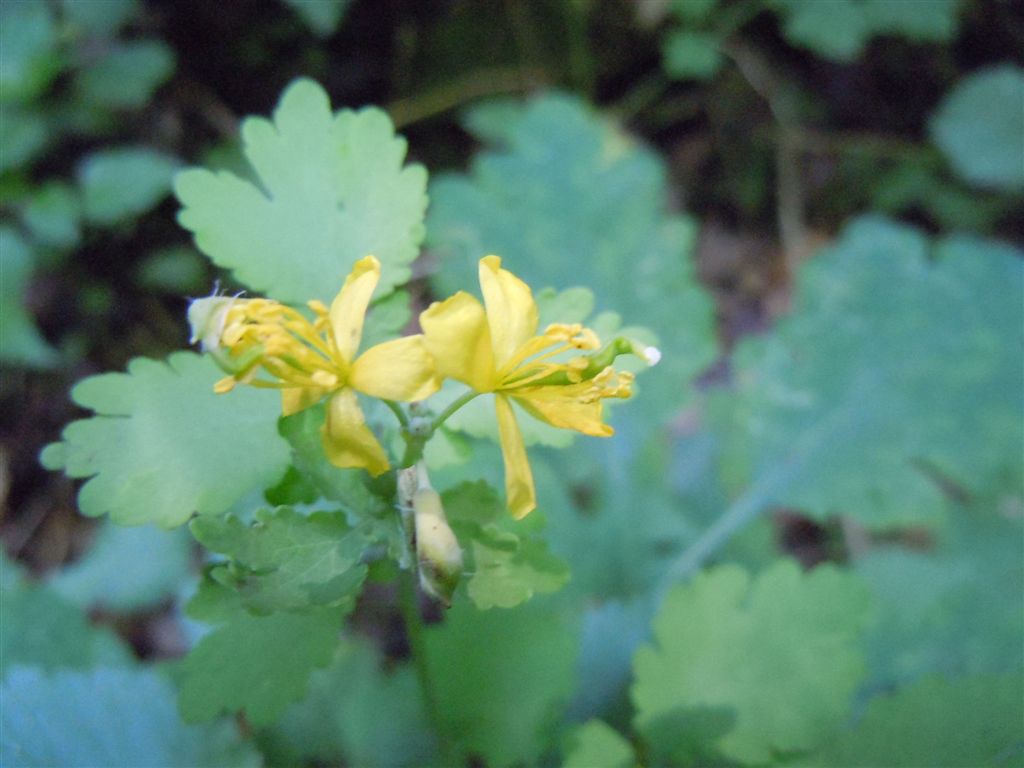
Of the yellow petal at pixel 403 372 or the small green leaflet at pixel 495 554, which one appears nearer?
the yellow petal at pixel 403 372

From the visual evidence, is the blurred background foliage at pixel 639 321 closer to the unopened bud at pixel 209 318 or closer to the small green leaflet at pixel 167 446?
the small green leaflet at pixel 167 446

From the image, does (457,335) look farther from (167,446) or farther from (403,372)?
(167,446)

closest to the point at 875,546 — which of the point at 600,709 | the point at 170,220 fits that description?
the point at 600,709

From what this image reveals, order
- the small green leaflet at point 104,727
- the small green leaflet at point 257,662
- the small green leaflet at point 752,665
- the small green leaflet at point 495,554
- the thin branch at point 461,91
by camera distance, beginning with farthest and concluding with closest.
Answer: the thin branch at point 461,91
the small green leaflet at point 752,665
the small green leaflet at point 104,727
the small green leaflet at point 257,662
the small green leaflet at point 495,554

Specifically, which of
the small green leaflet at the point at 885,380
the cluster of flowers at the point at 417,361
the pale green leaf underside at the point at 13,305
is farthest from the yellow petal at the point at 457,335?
the pale green leaf underside at the point at 13,305

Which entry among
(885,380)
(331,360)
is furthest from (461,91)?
(331,360)
